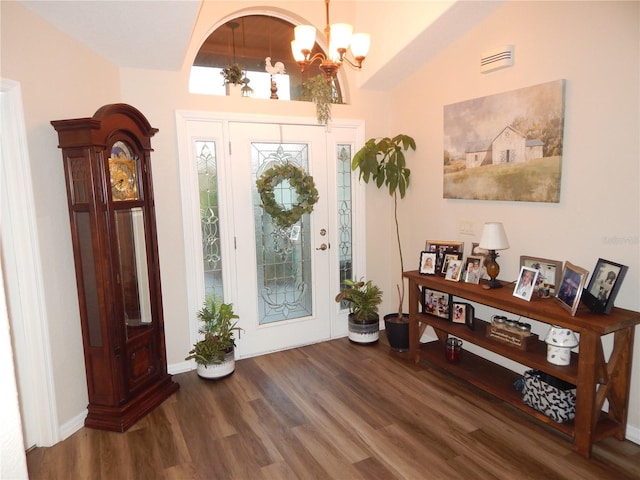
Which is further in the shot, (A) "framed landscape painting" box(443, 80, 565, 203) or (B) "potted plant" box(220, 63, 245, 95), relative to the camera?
(B) "potted plant" box(220, 63, 245, 95)

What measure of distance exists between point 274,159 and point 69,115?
1.60 meters

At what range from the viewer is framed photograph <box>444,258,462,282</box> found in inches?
124

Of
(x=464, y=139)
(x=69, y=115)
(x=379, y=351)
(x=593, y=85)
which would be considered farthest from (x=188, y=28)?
(x=379, y=351)

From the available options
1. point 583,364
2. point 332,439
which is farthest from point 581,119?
→ point 332,439

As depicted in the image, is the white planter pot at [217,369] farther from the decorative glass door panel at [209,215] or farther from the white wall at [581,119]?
the white wall at [581,119]

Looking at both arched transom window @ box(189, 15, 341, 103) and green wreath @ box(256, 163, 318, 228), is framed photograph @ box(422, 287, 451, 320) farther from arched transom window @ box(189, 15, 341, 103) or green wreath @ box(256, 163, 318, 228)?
arched transom window @ box(189, 15, 341, 103)

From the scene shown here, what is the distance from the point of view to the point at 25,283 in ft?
7.75

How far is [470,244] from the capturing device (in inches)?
136

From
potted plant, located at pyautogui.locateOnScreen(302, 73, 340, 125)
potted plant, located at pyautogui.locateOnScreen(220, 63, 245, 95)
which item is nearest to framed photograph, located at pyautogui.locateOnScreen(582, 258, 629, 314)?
potted plant, located at pyautogui.locateOnScreen(302, 73, 340, 125)

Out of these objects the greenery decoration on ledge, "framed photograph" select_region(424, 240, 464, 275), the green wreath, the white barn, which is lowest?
"framed photograph" select_region(424, 240, 464, 275)

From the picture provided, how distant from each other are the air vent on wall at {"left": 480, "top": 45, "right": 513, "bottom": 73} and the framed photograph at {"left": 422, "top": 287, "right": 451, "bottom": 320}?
5.72 ft

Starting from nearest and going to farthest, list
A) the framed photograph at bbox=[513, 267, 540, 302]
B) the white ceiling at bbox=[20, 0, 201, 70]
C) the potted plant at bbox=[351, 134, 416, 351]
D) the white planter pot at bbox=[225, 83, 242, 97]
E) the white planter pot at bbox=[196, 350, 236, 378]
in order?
the white ceiling at bbox=[20, 0, 201, 70] → the framed photograph at bbox=[513, 267, 540, 302] → the white planter pot at bbox=[196, 350, 236, 378] → the white planter pot at bbox=[225, 83, 242, 97] → the potted plant at bbox=[351, 134, 416, 351]

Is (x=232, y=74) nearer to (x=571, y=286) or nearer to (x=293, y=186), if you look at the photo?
(x=293, y=186)

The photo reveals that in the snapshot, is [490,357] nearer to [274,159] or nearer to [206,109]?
[274,159]
